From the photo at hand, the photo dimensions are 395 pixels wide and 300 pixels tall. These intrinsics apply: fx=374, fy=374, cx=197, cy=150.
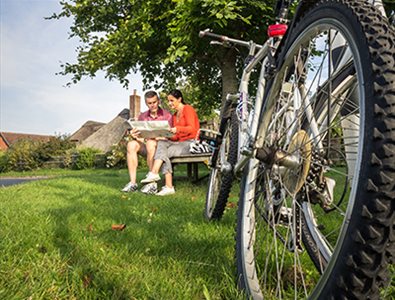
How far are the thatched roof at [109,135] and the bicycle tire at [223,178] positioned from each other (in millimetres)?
29140

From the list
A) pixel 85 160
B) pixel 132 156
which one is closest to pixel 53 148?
pixel 85 160

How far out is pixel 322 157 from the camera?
4.52ft

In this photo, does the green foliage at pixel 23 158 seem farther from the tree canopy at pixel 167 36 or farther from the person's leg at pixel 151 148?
the person's leg at pixel 151 148

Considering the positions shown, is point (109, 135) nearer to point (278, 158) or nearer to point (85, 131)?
point (85, 131)

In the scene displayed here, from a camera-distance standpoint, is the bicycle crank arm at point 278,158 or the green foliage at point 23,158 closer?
the bicycle crank arm at point 278,158

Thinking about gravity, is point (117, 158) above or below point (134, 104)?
below

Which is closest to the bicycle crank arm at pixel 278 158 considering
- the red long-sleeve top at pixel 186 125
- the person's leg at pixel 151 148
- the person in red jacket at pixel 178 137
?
the person in red jacket at pixel 178 137

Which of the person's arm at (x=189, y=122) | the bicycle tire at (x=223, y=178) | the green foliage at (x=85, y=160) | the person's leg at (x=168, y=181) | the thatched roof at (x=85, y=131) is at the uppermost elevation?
the thatched roof at (x=85, y=131)

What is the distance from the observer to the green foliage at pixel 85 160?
2470 centimetres

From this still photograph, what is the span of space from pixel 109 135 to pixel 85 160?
8.35m

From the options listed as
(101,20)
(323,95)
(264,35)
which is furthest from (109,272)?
(101,20)

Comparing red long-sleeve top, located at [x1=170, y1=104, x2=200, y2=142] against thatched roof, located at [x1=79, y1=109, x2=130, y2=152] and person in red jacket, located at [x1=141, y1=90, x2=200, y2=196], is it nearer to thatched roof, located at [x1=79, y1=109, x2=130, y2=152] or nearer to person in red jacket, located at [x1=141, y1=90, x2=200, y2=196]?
person in red jacket, located at [x1=141, y1=90, x2=200, y2=196]

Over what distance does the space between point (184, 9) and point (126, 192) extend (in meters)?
3.54

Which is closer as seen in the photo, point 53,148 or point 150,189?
point 150,189
